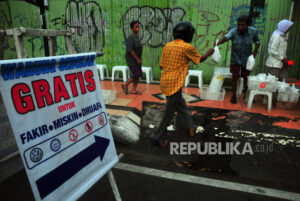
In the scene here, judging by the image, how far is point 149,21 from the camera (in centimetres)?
798

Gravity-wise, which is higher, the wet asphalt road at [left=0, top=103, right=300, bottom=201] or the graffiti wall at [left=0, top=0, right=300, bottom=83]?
the graffiti wall at [left=0, top=0, right=300, bottom=83]

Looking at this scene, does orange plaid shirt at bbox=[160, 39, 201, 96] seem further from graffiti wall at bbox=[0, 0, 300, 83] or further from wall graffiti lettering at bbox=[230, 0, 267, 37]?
wall graffiti lettering at bbox=[230, 0, 267, 37]

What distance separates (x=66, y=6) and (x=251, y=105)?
810 cm

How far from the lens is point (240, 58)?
5.42 m

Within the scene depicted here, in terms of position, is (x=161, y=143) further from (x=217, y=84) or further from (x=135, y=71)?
(x=217, y=84)

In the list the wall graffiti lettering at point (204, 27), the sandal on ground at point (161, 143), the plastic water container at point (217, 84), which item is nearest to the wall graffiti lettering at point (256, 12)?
the wall graffiti lettering at point (204, 27)

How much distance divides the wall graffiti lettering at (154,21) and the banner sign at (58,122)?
6.53m

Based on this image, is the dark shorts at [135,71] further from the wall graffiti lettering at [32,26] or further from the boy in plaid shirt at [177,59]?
the wall graffiti lettering at [32,26]

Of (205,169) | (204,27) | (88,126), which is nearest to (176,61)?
(205,169)

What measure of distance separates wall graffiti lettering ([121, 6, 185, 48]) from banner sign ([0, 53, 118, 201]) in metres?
6.53

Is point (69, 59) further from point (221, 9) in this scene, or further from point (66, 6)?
point (66, 6)

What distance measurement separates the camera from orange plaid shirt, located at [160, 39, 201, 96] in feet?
9.89

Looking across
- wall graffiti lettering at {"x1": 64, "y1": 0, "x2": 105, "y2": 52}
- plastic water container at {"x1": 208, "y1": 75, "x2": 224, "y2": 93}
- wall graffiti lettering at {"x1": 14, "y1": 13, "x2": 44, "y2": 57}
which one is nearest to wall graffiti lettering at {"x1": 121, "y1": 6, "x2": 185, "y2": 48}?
wall graffiti lettering at {"x1": 64, "y1": 0, "x2": 105, "y2": 52}

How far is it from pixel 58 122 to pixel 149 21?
284 inches
